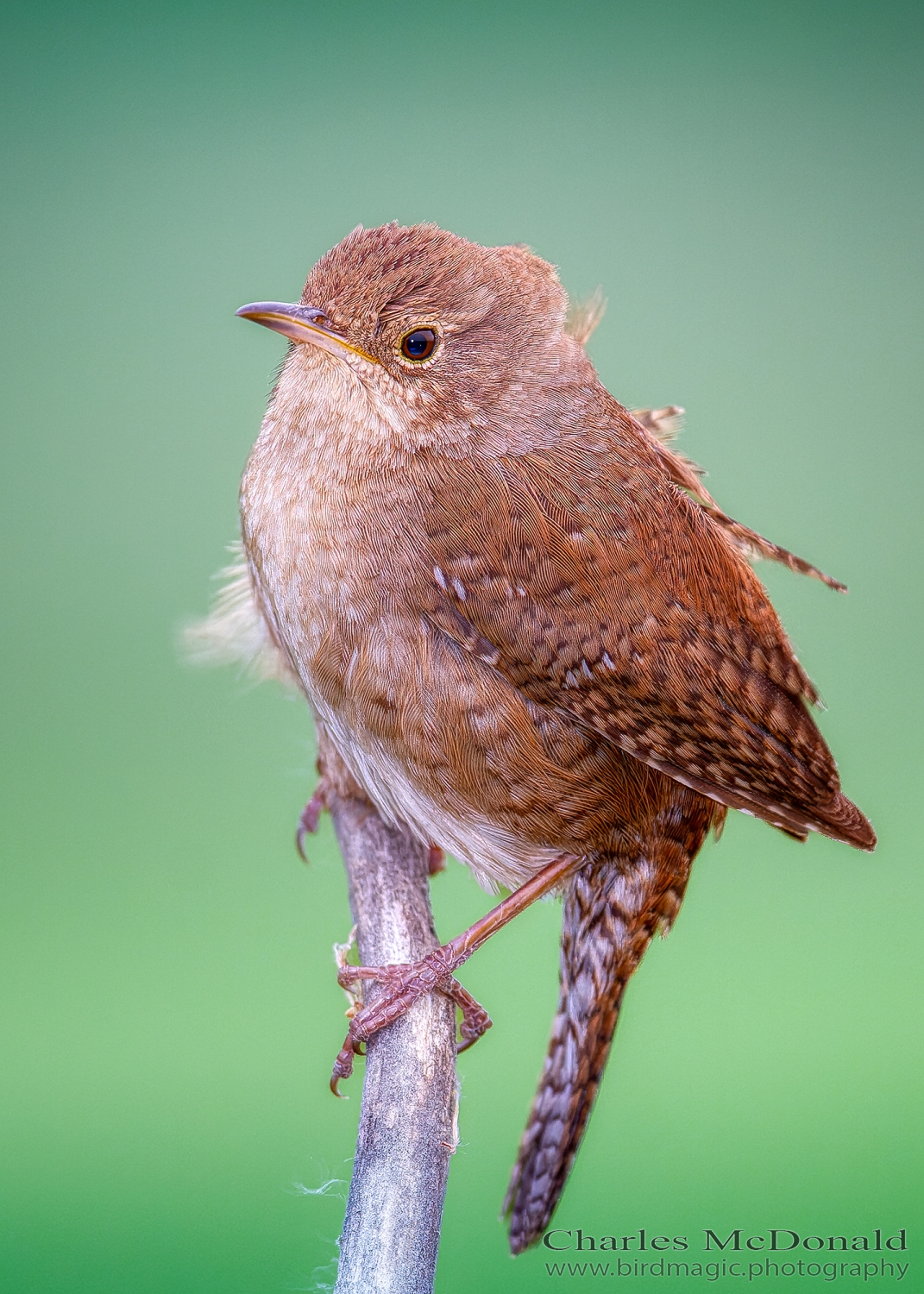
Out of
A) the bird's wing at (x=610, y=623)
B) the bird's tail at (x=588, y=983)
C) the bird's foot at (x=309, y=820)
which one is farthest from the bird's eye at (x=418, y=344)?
the bird's foot at (x=309, y=820)

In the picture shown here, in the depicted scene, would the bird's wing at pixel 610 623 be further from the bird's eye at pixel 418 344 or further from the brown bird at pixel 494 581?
the bird's eye at pixel 418 344

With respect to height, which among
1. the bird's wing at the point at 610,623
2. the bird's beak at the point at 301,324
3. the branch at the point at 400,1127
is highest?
the bird's beak at the point at 301,324

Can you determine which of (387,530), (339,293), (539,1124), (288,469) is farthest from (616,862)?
(339,293)

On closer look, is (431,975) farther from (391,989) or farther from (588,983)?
(588,983)

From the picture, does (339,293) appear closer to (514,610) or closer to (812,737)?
(514,610)

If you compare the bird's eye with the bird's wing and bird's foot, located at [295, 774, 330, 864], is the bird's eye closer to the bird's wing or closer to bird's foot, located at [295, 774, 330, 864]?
the bird's wing

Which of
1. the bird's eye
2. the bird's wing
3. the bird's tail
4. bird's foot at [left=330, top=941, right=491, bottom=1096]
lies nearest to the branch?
bird's foot at [left=330, top=941, right=491, bottom=1096]

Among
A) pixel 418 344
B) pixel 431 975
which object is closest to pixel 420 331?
pixel 418 344
